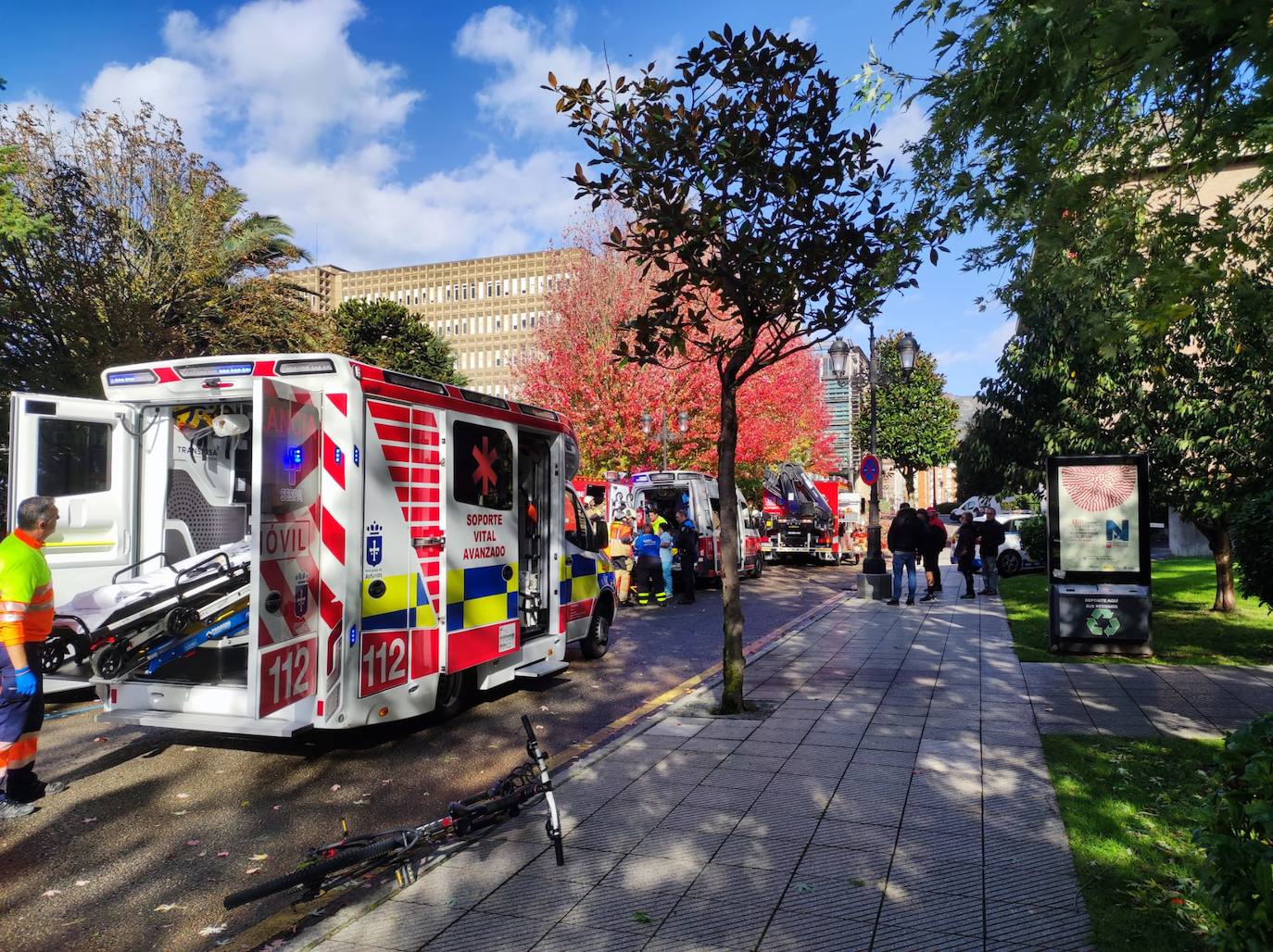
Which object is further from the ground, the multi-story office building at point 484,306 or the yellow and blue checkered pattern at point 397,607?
the multi-story office building at point 484,306

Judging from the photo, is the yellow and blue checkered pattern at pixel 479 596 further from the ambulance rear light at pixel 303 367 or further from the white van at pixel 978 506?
the white van at pixel 978 506

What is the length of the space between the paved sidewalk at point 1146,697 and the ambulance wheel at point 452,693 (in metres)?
4.98

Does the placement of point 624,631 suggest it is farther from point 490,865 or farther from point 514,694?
point 490,865

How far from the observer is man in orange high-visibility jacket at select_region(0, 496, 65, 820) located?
17.3 feet

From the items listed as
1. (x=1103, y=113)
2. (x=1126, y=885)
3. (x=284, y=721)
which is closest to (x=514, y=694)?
(x=284, y=721)

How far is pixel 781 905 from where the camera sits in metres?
3.88

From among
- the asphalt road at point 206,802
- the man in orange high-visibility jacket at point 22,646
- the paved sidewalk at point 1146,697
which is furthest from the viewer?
the paved sidewalk at point 1146,697

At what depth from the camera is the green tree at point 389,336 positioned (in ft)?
112

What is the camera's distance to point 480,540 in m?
7.48

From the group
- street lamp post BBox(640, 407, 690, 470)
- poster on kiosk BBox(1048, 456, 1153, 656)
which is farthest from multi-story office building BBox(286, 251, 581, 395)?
poster on kiosk BBox(1048, 456, 1153, 656)

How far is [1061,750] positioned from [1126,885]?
2439mm

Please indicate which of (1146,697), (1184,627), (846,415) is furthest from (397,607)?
(846,415)

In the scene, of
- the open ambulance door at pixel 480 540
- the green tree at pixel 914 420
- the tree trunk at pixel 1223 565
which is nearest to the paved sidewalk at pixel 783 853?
the open ambulance door at pixel 480 540

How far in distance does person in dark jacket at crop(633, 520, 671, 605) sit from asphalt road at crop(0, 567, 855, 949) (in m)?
7.35
